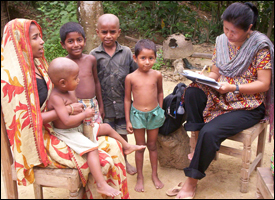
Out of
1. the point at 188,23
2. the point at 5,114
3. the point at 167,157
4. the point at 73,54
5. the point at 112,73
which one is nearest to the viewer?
the point at 5,114

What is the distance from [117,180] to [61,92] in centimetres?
85

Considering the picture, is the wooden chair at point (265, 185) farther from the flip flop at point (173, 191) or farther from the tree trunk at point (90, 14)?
the tree trunk at point (90, 14)

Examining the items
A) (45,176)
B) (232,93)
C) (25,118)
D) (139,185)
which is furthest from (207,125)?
(25,118)


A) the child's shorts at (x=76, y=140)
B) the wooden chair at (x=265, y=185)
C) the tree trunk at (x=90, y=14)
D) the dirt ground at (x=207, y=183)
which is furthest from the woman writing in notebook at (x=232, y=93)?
the tree trunk at (x=90, y=14)

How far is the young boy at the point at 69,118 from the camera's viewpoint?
2.18m

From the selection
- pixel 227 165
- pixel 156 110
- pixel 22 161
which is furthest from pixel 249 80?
pixel 22 161

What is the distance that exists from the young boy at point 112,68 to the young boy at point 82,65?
9cm

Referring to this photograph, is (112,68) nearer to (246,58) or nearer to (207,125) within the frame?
(207,125)

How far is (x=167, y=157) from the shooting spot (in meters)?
3.46

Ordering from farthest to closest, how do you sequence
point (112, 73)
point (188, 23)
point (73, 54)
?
point (188, 23) → point (112, 73) → point (73, 54)

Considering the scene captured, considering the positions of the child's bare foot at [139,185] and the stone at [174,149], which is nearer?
the child's bare foot at [139,185]

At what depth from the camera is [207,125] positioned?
2770mm

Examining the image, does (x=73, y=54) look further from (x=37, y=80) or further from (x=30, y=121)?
(x=30, y=121)

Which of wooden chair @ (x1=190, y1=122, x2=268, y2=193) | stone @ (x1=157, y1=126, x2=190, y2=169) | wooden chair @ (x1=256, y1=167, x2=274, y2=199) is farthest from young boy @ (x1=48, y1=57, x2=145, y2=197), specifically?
wooden chair @ (x1=190, y1=122, x2=268, y2=193)
